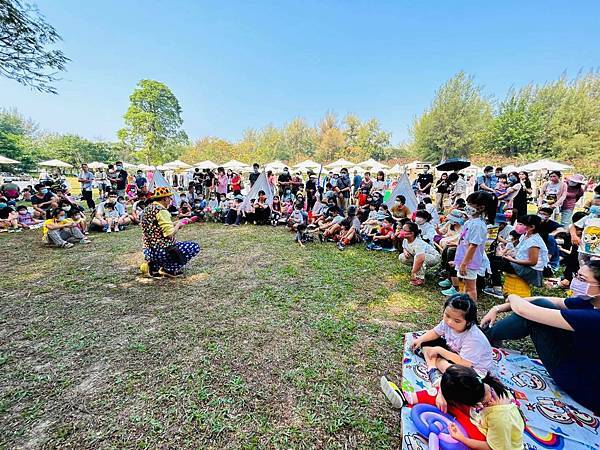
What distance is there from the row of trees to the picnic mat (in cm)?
3220

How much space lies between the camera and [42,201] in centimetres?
877

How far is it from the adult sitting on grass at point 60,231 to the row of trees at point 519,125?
34.6m

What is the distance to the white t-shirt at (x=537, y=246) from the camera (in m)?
3.44

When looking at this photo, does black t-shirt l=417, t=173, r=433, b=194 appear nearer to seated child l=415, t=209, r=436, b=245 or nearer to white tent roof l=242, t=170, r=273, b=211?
seated child l=415, t=209, r=436, b=245

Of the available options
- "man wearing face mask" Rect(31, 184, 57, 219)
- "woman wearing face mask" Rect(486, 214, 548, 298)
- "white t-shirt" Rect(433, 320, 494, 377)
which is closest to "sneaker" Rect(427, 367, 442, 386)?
"white t-shirt" Rect(433, 320, 494, 377)

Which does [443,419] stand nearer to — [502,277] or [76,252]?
[502,277]

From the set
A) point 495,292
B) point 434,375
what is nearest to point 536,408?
point 434,375

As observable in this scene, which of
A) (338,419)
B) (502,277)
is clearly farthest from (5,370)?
(502,277)

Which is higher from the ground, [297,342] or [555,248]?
[555,248]

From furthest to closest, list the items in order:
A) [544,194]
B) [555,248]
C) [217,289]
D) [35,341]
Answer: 1. [544,194]
2. [555,248]
3. [217,289]
4. [35,341]

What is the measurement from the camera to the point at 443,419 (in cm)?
173

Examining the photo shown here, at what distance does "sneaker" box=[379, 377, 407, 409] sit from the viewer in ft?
6.69

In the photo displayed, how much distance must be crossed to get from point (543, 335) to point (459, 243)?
155 cm

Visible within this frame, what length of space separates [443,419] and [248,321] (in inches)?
81.8
